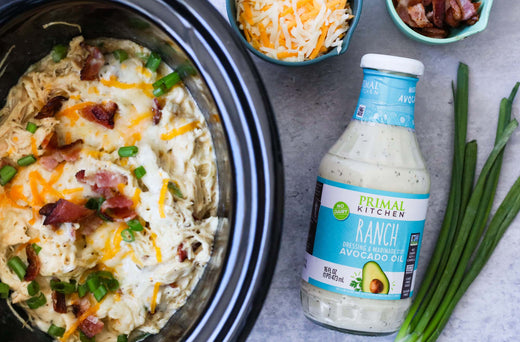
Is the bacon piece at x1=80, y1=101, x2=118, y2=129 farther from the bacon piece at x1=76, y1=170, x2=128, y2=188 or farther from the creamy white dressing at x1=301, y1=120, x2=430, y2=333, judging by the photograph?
the creamy white dressing at x1=301, y1=120, x2=430, y2=333

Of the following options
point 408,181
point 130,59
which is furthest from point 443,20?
point 130,59

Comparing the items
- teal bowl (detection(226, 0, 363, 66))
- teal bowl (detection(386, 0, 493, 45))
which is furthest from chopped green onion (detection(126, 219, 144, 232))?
teal bowl (detection(386, 0, 493, 45))

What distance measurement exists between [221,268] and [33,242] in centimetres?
51

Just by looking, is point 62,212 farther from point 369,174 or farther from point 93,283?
point 369,174

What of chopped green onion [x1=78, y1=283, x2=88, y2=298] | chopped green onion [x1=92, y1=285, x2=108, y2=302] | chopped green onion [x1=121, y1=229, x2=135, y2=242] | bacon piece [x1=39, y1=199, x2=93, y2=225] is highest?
bacon piece [x1=39, y1=199, x2=93, y2=225]

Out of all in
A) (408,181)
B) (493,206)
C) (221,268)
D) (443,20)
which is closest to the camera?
(221,268)

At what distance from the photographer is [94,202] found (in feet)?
4.31

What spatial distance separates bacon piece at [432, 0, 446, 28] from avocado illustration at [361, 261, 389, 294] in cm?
73

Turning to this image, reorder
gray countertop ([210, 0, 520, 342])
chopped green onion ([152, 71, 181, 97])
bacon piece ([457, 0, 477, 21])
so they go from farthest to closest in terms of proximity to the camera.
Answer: gray countertop ([210, 0, 520, 342]) < bacon piece ([457, 0, 477, 21]) < chopped green onion ([152, 71, 181, 97])

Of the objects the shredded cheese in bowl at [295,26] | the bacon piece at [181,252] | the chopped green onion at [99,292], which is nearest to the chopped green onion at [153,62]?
the shredded cheese in bowl at [295,26]

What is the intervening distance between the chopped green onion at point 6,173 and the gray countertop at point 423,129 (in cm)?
77

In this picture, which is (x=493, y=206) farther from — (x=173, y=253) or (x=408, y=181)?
(x=173, y=253)

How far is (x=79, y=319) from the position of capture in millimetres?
1373

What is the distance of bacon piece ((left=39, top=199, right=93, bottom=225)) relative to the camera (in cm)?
126
